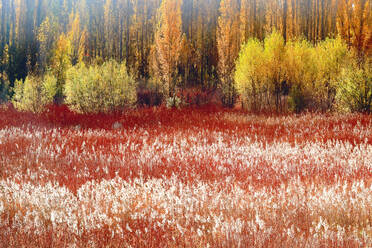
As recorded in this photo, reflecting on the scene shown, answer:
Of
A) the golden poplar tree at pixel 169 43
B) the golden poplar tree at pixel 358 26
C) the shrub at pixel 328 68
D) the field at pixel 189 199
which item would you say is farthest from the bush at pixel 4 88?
the golden poplar tree at pixel 358 26

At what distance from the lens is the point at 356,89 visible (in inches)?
530

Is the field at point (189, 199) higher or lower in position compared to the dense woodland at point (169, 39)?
lower

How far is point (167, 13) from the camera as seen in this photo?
65.5ft

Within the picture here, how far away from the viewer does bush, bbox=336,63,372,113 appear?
13.3 m

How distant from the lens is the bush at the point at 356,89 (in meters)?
13.3

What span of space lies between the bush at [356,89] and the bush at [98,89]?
28.2ft

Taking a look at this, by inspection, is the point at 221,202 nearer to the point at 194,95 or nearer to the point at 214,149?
the point at 214,149

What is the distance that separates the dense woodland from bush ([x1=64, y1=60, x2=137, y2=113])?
175 mm

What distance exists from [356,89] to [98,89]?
9.94 metres

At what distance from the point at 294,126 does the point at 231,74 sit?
9616 millimetres

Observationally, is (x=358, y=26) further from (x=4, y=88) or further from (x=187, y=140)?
(x=4, y=88)

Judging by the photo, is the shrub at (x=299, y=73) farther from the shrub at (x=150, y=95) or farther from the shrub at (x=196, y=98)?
the shrub at (x=150, y=95)

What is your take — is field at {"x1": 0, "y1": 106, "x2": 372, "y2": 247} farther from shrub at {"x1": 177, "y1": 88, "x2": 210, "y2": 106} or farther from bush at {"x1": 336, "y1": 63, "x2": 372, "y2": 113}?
shrub at {"x1": 177, "y1": 88, "x2": 210, "y2": 106}

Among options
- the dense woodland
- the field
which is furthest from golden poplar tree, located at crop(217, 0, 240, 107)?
the field
